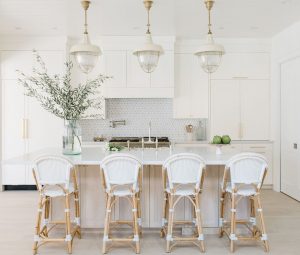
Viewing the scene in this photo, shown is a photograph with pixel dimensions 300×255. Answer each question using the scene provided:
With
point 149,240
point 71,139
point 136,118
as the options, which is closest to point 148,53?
point 71,139

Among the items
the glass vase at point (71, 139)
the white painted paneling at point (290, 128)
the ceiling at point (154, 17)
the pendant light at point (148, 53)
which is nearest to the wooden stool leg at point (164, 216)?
the glass vase at point (71, 139)

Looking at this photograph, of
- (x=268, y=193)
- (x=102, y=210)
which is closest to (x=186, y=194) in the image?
(x=102, y=210)

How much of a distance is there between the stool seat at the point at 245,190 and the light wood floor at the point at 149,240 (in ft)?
1.93

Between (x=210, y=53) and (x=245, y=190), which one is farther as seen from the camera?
(x=210, y=53)

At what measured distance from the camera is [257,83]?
702cm

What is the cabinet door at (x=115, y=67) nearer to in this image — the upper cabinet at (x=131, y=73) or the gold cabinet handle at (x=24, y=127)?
the upper cabinet at (x=131, y=73)

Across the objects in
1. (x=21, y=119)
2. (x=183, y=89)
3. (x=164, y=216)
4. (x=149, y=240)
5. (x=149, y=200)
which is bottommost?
(x=149, y=240)

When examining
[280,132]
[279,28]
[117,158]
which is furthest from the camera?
[280,132]

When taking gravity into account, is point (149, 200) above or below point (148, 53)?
below

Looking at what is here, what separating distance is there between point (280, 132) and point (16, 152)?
4.90 metres

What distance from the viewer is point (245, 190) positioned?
3672 mm

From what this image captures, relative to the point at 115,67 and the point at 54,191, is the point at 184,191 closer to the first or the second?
the point at 54,191

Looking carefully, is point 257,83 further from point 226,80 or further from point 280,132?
point 280,132

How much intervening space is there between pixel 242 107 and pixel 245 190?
11.8ft
